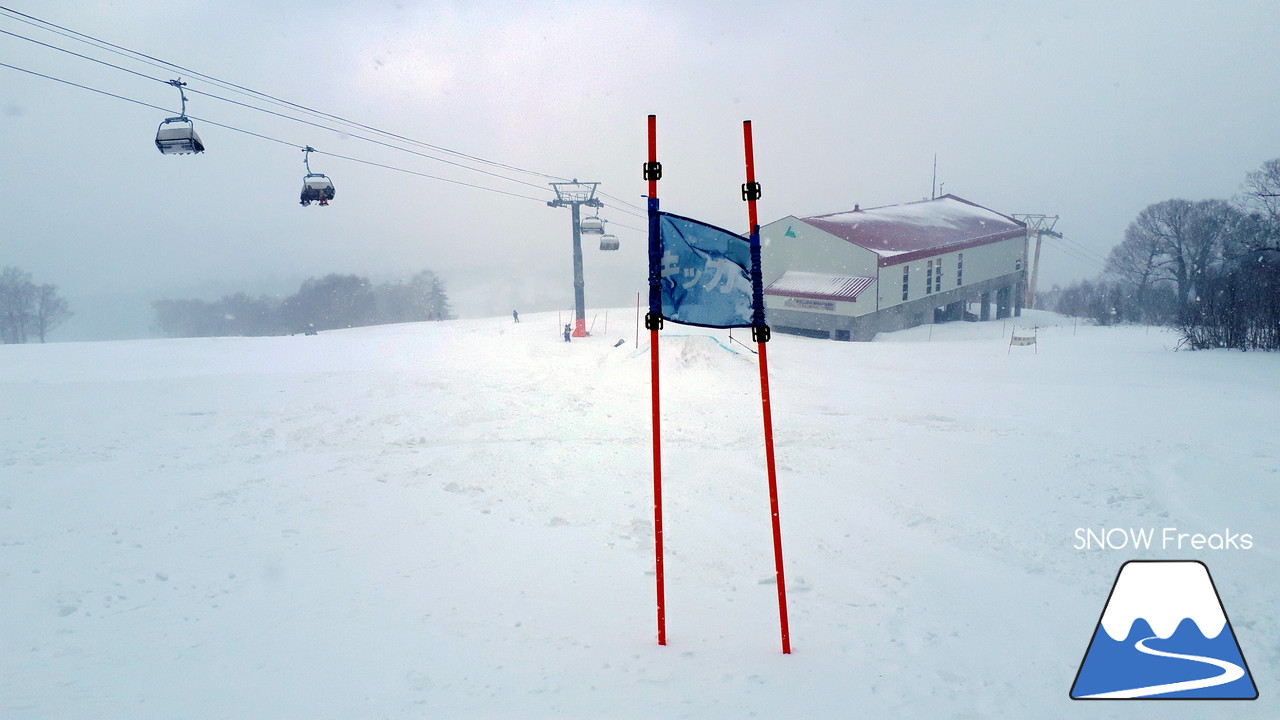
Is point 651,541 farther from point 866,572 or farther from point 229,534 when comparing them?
point 229,534

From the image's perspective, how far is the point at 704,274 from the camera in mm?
4719

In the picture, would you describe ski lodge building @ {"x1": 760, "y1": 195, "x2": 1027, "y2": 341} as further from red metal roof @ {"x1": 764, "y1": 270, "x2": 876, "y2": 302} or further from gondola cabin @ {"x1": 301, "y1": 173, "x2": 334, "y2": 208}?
gondola cabin @ {"x1": 301, "y1": 173, "x2": 334, "y2": 208}

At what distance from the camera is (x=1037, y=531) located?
6.84 m

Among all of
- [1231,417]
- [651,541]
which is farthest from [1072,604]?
[1231,417]

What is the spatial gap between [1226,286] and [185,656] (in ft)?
86.0

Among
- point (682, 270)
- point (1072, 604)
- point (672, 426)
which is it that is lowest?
point (1072, 604)

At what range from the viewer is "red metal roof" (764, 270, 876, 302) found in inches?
1045

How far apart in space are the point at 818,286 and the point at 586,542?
2332cm

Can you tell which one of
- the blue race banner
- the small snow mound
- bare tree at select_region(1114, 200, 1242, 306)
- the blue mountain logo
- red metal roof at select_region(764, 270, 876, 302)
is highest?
bare tree at select_region(1114, 200, 1242, 306)
